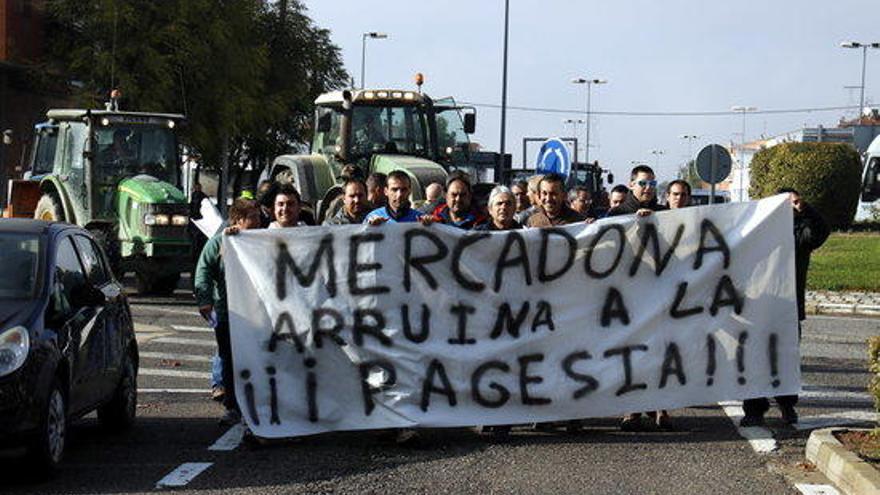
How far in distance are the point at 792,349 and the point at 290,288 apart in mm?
3574

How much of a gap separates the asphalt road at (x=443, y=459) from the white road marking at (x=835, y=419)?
0.05ft

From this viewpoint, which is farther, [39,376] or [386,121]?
[386,121]

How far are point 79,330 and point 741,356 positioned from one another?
4557mm

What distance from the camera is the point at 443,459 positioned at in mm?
9406

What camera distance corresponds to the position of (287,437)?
9.95 metres

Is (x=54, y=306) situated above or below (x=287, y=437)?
above

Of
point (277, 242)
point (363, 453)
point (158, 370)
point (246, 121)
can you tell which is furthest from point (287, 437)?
point (246, 121)

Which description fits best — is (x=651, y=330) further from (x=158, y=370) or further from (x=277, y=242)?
(x=158, y=370)

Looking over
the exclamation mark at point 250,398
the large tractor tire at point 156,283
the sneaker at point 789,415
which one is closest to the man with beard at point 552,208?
the sneaker at point 789,415

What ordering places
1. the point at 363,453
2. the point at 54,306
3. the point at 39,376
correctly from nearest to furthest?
the point at 39,376, the point at 54,306, the point at 363,453

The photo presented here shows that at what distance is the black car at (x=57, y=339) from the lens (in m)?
8.18

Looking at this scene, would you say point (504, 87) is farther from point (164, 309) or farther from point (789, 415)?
point (789, 415)

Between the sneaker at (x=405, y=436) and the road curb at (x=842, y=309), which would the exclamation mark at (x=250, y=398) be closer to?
the sneaker at (x=405, y=436)

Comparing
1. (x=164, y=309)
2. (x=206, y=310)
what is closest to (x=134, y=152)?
(x=164, y=309)
